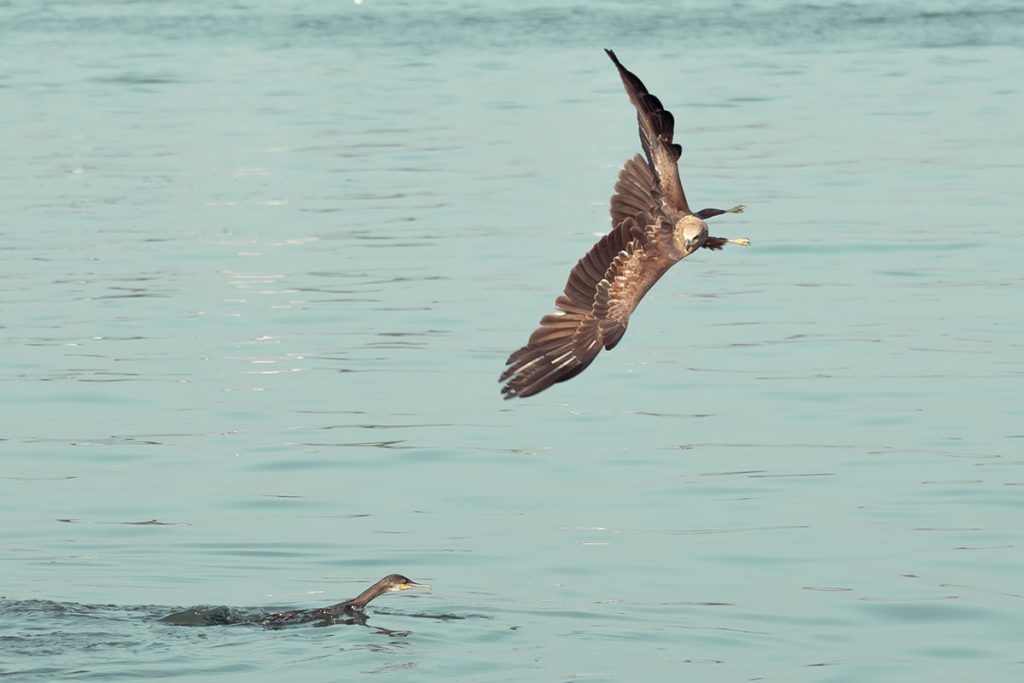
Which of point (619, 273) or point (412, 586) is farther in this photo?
point (412, 586)

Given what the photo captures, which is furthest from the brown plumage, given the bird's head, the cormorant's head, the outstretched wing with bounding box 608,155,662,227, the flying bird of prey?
the bird's head

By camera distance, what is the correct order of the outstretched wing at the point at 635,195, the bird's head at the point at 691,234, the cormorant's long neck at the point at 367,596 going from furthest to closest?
the cormorant's long neck at the point at 367,596 < the outstretched wing at the point at 635,195 < the bird's head at the point at 691,234

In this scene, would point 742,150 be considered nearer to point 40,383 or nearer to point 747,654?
point 40,383

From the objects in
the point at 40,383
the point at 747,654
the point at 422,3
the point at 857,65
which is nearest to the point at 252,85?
the point at 857,65

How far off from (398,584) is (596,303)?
7.68 feet

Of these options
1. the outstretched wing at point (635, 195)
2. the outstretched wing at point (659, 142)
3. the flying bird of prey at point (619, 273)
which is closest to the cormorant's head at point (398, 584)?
the flying bird of prey at point (619, 273)

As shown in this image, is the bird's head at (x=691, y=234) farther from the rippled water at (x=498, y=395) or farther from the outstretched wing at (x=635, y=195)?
the rippled water at (x=498, y=395)

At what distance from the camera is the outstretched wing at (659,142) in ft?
28.6

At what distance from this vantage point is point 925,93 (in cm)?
3116

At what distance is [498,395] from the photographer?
15.8 m

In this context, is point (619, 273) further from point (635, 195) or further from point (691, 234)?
point (635, 195)

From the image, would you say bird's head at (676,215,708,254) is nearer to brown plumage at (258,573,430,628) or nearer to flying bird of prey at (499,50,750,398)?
flying bird of prey at (499,50,750,398)

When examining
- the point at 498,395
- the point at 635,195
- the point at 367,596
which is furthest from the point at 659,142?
the point at 498,395

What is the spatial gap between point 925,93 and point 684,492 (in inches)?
749
